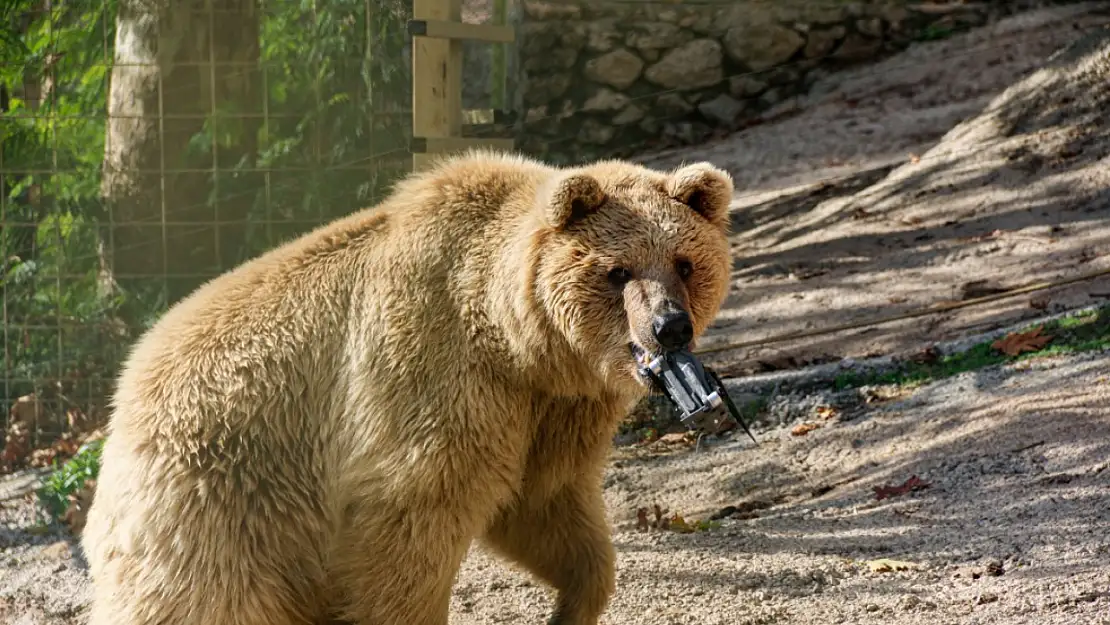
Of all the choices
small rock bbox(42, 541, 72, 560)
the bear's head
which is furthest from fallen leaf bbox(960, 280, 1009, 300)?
small rock bbox(42, 541, 72, 560)

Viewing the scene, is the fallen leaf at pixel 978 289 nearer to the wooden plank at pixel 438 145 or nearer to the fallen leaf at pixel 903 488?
the fallen leaf at pixel 903 488

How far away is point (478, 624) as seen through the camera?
5086 millimetres

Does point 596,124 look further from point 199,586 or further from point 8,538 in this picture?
point 199,586

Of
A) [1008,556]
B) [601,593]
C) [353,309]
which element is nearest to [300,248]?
[353,309]

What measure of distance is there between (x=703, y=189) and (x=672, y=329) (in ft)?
1.89

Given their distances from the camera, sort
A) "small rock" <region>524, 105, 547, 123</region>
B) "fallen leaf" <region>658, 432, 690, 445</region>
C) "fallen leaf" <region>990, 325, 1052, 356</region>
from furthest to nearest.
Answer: "small rock" <region>524, 105, 547, 123</region> < "fallen leaf" <region>658, 432, 690, 445</region> < "fallen leaf" <region>990, 325, 1052, 356</region>

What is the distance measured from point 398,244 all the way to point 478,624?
1.73m

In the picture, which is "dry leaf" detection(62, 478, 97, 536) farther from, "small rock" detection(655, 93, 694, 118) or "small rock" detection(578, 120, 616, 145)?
"small rock" detection(655, 93, 694, 118)

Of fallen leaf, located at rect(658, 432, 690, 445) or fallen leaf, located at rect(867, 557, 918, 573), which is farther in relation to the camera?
fallen leaf, located at rect(658, 432, 690, 445)

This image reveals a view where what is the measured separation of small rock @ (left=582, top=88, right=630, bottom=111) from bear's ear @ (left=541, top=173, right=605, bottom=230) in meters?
9.56

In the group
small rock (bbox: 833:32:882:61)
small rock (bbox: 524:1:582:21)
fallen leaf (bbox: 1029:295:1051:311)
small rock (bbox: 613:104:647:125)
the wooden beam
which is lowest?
fallen leaf (bbox: 1029:295:1051:311)

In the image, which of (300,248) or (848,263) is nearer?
(300,248)

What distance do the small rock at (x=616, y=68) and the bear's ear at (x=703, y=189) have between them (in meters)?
9.49

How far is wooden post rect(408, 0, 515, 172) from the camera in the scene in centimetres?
660
